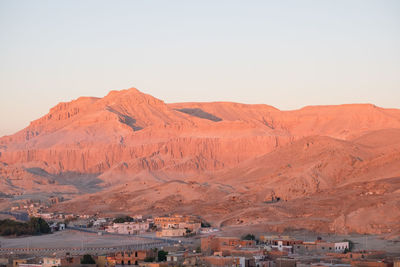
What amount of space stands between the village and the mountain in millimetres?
7460

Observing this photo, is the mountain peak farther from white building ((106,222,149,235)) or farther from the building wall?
the building wall

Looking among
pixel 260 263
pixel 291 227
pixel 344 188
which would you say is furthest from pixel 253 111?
pixel 260 263

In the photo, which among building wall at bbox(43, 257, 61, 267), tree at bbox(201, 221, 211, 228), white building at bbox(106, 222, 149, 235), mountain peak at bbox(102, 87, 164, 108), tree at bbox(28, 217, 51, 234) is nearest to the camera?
building wall at bbox(43, 257, 61, 267)

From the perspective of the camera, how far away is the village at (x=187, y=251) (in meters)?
44.1

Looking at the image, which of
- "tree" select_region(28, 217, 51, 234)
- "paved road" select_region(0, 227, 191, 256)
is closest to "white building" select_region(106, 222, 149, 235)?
"tree" select_region(28, 217, 51, 234)

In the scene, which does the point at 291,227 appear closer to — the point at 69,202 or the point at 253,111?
the point at 69,202

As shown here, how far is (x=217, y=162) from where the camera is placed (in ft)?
492

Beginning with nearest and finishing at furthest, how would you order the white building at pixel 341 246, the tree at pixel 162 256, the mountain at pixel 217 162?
the tree at pixel 162 256
the white building at pixel 341 246
the mountain at pixel 217 162

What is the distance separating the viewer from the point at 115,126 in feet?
560

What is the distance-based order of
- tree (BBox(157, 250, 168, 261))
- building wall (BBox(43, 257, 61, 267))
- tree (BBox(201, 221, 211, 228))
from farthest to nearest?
1. tree (BBox(201, 221, 211, 228))
2. tree (BBox(157, 250, 168, 261))
3. building wall (BBox(43, 257, 61, 267))

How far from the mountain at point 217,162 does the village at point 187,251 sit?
746 cm

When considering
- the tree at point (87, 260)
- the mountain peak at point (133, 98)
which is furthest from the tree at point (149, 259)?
the mountain peak at point (133, 98)

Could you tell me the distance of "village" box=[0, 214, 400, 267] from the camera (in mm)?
44094

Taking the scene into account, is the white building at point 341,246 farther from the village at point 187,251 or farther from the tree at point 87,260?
the tree at point 87,260
